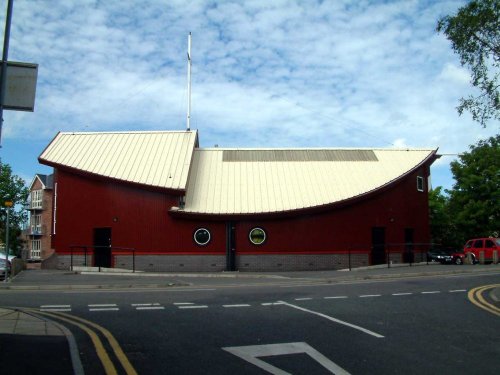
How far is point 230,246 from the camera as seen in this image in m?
27.8

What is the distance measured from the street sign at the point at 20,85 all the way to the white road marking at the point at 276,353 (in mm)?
4674

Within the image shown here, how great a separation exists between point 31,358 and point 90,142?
2613 cm

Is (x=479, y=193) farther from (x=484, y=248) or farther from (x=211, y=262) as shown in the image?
(x=211, y=262)

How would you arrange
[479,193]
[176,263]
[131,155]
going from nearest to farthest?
[176,263], [131,155], [479,193]

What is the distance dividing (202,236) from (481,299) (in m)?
16.6

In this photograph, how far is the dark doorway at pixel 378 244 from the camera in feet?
98.2

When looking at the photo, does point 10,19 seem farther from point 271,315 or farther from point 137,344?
point 271,315

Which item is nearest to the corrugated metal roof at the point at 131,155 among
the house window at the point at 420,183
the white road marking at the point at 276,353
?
the house window at the point at 420,183

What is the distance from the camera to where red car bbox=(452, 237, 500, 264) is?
30.3 metres

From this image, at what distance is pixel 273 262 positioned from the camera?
91.0 feet

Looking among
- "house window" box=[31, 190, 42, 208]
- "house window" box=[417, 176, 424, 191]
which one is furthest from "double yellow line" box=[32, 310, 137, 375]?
"house window" box=[31, 190, 42, 208]

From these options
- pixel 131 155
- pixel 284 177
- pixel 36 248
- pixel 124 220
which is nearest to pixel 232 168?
pixel 284 177

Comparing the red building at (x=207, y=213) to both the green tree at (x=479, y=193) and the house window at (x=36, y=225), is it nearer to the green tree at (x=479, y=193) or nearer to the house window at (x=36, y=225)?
the green tree at (x=479, y=193)

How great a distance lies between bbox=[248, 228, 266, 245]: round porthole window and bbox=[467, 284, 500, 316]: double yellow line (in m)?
13.1
